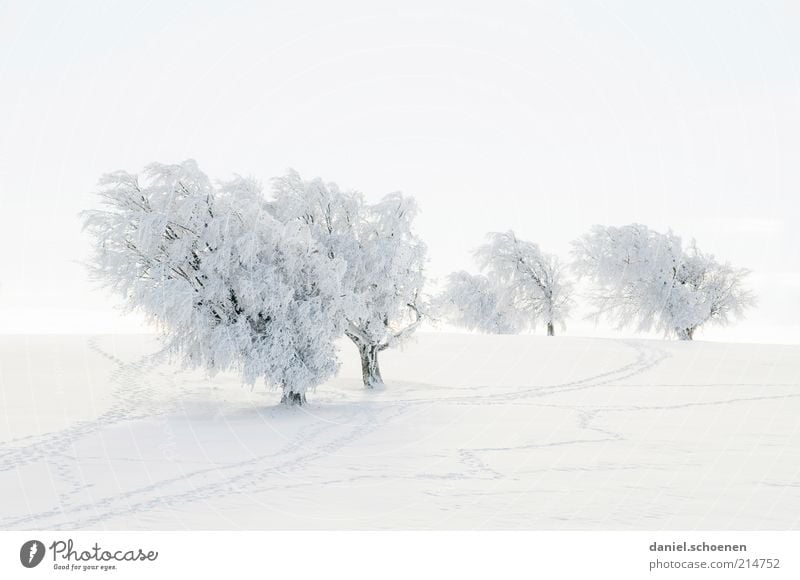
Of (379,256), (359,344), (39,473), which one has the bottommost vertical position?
(39,473)

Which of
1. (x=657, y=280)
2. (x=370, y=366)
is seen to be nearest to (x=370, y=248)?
(x=370, y=366)

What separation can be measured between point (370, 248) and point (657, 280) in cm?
2788

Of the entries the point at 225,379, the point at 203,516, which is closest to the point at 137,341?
the point at 225,379

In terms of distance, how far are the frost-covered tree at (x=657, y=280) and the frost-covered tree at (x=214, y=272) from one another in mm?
30795

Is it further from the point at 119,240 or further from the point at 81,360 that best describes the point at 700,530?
the point at 81,360

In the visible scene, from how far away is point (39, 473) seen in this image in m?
13.0

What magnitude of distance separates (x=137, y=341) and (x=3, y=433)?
65.2 ft

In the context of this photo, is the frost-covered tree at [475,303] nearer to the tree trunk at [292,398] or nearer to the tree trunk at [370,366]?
the tree trunk at [370,366]

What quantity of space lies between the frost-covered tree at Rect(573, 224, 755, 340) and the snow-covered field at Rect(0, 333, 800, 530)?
15.4m

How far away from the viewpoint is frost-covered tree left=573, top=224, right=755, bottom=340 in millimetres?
45344

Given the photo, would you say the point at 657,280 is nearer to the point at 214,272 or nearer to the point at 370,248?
the point at 370,248

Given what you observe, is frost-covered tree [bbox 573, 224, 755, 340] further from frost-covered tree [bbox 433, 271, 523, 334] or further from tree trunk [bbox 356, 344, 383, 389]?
tree trunk [bbox 356, 344, 383, 389]

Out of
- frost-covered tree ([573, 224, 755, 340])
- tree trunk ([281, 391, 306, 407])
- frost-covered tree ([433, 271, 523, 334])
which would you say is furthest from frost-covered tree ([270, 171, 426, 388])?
frost-covered tree ([433, 271, 523, 334])

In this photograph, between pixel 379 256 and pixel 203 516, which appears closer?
pixel 203 516
